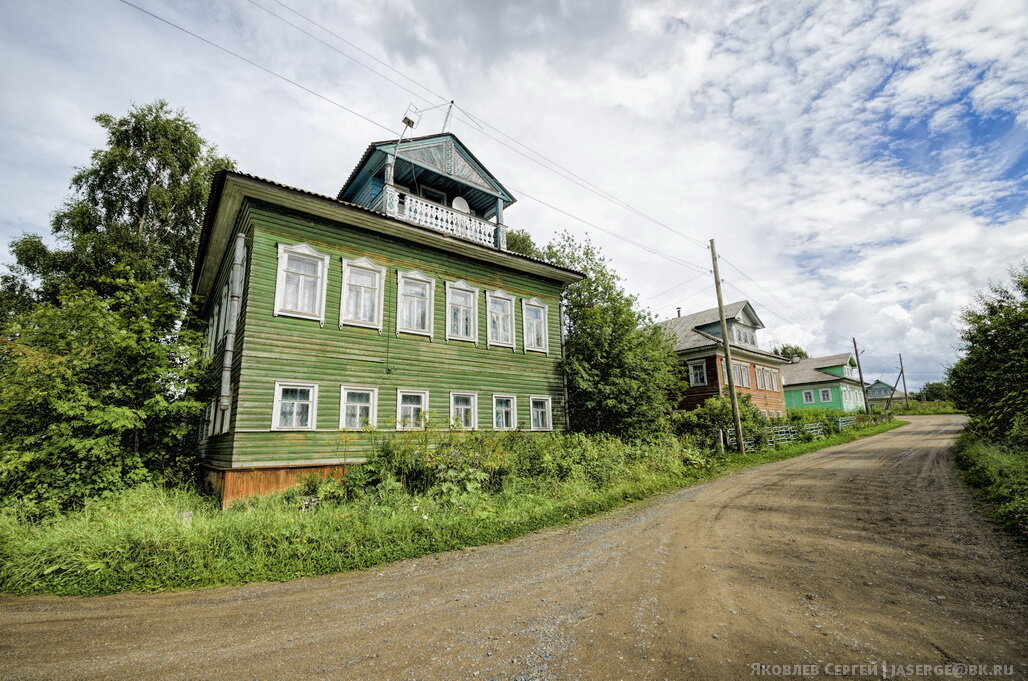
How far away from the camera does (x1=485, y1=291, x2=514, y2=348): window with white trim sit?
15.0 metres

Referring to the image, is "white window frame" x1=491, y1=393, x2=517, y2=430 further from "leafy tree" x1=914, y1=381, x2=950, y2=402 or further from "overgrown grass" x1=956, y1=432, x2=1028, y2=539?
"leafy tree" x1=914, y1=381, x2=950, y2=402

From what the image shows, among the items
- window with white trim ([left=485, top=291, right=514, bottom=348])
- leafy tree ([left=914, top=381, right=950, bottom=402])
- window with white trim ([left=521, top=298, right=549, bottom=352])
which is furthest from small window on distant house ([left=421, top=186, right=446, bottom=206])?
leafy tree ([left=914, top=381, right=950, bottom=402])

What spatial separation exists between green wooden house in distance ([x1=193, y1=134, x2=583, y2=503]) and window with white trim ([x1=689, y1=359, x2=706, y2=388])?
14322mm

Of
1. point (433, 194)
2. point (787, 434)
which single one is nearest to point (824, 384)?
point (787, 434)

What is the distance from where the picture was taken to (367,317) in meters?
12.5

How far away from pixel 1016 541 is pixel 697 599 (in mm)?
5336

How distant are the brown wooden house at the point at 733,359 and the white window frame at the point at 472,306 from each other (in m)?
15.5

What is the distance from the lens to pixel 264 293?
430 inches

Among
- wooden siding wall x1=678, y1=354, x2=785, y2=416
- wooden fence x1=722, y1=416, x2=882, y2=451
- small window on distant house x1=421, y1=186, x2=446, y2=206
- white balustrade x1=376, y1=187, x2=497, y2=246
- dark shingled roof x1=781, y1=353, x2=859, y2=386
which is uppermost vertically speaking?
small window on distant house x1=421, y1=186, x2=446, y2=206

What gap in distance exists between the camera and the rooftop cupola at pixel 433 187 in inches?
568

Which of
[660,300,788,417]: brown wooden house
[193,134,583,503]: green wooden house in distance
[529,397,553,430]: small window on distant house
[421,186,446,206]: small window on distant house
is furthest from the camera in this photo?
[660,300,788,417]: brown wooden house

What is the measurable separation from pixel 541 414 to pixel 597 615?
1133cm

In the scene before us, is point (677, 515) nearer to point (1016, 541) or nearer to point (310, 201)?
point (1016, 541)

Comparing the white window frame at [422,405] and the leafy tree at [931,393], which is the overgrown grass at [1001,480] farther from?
the leafy tree at [931,393]
